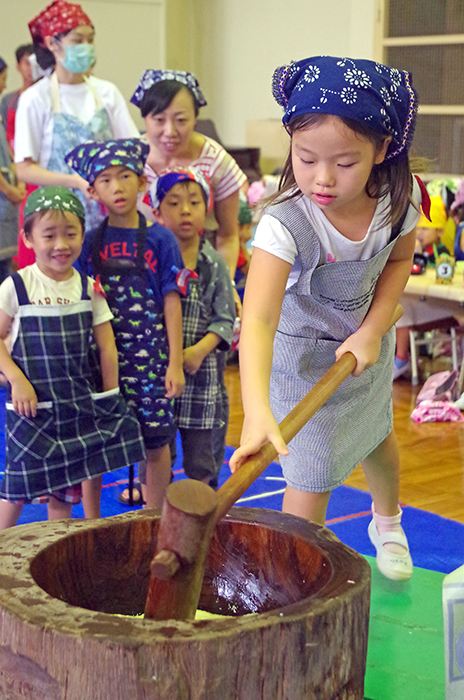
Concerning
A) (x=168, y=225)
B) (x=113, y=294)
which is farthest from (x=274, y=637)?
(x=168, y=225)

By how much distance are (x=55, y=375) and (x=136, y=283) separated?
34 cm

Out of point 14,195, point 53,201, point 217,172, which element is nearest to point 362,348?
point 53,201

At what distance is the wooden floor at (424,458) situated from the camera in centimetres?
265

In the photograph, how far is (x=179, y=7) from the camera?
7.75m

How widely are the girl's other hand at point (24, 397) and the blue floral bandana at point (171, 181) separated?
70 centimetres

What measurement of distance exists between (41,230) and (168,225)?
1.53ft

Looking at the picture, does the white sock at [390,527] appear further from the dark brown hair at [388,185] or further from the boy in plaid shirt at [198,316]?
the dark brown hair at [388,185]

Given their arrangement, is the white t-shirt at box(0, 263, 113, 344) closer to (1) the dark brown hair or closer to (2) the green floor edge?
(1) the dark brown hair

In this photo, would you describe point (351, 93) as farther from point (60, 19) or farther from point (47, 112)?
point (60, 19)

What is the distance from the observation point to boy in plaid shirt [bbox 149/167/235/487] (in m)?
2.29

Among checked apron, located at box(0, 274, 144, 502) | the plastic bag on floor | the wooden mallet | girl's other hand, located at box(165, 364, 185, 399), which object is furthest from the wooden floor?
the wooden mallet

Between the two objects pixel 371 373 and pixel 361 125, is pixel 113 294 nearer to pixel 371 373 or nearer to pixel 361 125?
pixel 371 373

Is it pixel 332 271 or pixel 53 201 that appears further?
pixel 53 201

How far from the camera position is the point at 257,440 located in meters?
1.16
